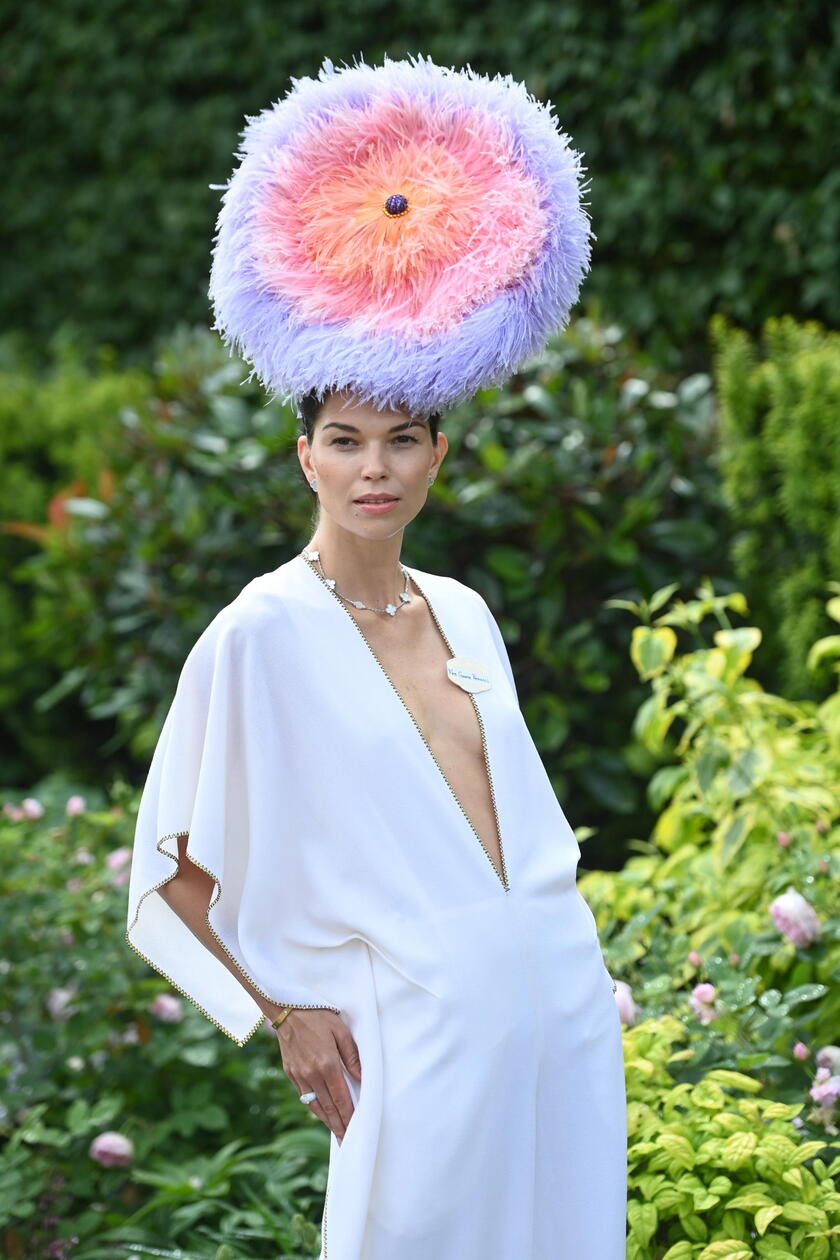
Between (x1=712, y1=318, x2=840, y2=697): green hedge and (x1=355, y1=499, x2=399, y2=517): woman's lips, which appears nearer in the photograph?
(x1=355, y1=499, x2=399, y2=517): woman's lips

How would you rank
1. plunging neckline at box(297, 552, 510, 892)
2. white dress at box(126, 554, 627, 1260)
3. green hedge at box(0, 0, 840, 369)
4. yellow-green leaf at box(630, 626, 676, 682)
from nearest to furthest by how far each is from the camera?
white dress at box(126, 554, 627, 1260)
plunging neckline at box(297, 552, 510, 892)
yellow-green leaf at box(630, 626, 676, 682)
green hedge at box(0, 0, 840, 369)

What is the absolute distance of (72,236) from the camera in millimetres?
7387

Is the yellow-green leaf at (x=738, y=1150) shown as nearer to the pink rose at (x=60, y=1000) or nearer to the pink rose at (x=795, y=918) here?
the pink rose at (x=795, y=918)

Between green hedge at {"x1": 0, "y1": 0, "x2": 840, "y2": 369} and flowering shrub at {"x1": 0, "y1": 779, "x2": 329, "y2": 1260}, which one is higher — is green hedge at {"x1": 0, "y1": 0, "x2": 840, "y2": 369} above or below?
above

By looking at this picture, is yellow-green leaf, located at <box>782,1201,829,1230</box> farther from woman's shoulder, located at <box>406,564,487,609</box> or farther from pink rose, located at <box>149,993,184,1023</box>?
pink rose, located at <box>149,993,184,1023</box>

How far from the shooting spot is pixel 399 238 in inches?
69.2

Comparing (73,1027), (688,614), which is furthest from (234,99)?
(73,1027)

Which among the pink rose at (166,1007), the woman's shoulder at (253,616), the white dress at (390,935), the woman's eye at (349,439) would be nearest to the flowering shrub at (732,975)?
the white dress at (390,935)

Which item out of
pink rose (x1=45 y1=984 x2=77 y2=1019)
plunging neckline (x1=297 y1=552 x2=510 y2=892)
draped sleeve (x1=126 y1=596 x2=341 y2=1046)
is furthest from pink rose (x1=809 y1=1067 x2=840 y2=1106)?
pink rose (x1=45 y1=984 x2=77 y2=1019)

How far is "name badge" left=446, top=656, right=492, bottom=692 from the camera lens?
192 cm

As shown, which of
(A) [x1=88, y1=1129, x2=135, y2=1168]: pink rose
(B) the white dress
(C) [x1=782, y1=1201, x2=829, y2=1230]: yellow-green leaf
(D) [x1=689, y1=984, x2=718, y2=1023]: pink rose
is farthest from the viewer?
(A) [x1=88, y1=1129, x2=135, y2=1168]: pink rose

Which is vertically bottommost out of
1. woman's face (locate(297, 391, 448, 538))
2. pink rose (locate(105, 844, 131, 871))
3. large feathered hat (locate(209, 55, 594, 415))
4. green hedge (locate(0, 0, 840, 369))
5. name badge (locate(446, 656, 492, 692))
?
pink rose (locate(105, 844, 131, 871))

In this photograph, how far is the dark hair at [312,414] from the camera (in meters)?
1.79

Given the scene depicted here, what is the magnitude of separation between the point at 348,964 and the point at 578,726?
240cm
